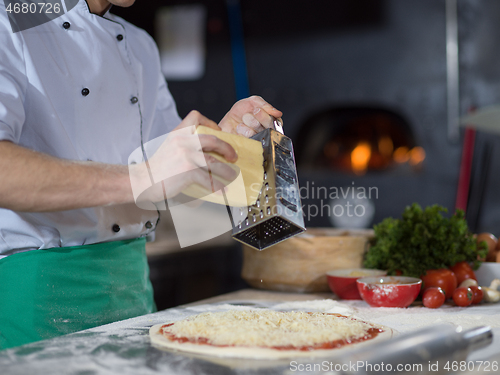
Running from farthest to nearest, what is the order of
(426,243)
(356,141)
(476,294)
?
(356,141)
(426,243)
(476,294)

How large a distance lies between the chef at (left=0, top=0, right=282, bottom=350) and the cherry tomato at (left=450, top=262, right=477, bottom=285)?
760 millimetres

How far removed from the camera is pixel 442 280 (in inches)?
55.6

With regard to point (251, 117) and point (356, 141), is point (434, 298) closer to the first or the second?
point (251, 117)

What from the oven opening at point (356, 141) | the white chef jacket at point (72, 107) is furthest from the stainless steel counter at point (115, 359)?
the oven opening at point (356, 141)

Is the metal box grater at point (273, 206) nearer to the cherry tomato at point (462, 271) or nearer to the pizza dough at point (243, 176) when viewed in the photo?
the pizza dough at point (243, 176)

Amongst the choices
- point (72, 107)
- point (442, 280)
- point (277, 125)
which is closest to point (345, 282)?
point (442, 280)

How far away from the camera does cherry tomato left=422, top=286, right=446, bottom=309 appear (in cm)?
133

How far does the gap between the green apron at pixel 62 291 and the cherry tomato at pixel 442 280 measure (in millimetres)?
848

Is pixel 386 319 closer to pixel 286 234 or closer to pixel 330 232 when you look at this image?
pixel 286 234

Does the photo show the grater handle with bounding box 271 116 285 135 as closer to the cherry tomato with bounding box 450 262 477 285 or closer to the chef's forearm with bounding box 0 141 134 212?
the chef's forearm with bounding box 0 141 134 212

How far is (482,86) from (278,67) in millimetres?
1537

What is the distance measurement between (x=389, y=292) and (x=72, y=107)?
940mm

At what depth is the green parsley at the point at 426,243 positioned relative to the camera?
4.84 ft

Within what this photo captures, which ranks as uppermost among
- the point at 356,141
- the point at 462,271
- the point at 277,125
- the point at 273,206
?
the point at 277,125
